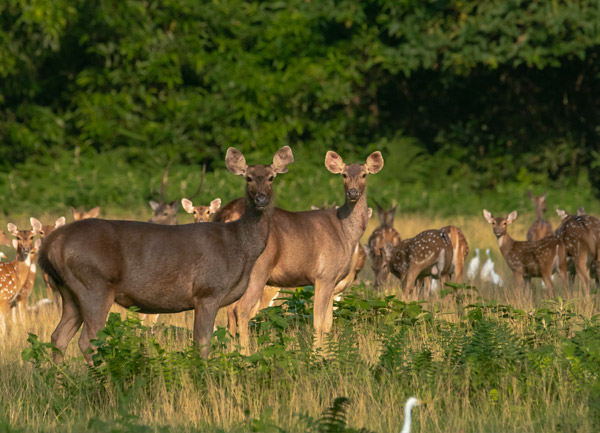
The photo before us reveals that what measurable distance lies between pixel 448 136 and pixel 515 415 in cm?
2184

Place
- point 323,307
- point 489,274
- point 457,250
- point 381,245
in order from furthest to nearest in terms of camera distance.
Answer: point 381,245 → point 489,274 → point 457,250 → point 323,307

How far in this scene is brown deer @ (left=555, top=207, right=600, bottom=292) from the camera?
13180 millimetres

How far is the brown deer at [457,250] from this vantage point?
13.5 meters

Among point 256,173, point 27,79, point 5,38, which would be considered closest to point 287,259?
point 256,173

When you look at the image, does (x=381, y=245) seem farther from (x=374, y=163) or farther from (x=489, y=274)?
(x=374, y=163)

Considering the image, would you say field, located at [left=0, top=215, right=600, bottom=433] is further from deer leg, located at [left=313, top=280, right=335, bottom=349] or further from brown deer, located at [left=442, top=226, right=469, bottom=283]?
brown deer, located at [left=442, top=226, right=469, bottom=283]

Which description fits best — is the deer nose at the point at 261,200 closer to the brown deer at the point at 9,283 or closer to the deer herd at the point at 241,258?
the deer herd at the point at 241,258

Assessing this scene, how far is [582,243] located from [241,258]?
642cm

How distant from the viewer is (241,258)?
26.8ft

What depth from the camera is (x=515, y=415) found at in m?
6.73

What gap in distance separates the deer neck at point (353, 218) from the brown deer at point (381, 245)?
3225 mm

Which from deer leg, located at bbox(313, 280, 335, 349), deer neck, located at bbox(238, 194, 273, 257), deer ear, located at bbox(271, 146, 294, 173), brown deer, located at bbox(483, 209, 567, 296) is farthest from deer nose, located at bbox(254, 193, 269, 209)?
brown deer, located at bbox(483, 209, 567, 296)

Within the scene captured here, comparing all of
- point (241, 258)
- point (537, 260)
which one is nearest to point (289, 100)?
point (537, 260)

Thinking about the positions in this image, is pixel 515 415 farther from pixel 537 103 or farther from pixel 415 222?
pixel 537 103
